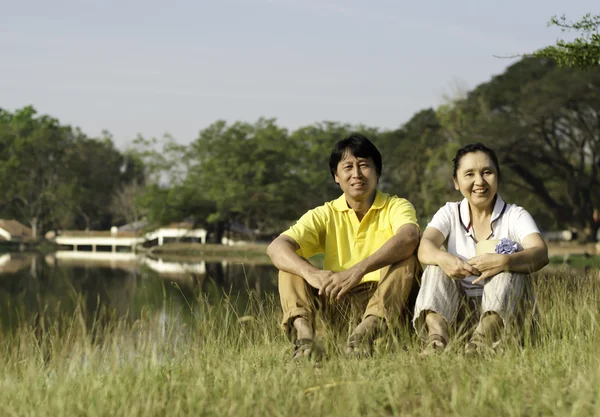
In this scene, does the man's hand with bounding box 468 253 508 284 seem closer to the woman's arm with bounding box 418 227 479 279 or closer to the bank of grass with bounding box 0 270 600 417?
the woman's arm with bounding box 418 227 479 279

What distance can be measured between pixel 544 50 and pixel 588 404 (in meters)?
7.01

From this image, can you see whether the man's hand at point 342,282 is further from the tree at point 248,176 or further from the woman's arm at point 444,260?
the tree at point 248,176

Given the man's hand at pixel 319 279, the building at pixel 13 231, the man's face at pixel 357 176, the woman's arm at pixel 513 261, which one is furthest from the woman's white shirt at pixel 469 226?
the building at pixel 13 231

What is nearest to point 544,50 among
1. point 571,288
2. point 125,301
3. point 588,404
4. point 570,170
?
point 571,288

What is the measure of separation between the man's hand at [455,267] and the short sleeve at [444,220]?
0.94ft

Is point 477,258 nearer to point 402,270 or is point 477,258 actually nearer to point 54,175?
point 402,270

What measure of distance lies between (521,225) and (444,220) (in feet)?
1.20

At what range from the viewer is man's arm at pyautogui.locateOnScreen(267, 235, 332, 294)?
3.91 metres

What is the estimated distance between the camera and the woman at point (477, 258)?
365 centimetres

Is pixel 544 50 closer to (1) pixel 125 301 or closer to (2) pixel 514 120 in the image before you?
(1) pixel 125 301

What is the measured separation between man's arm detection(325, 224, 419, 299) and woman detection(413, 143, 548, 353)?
76 millimetres

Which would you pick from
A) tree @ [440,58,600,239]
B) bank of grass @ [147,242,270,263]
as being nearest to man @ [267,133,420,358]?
tree @ [440,58,600,239]

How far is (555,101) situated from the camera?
2889 cm

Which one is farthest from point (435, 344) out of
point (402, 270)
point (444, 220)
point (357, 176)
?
point (357, 176)
